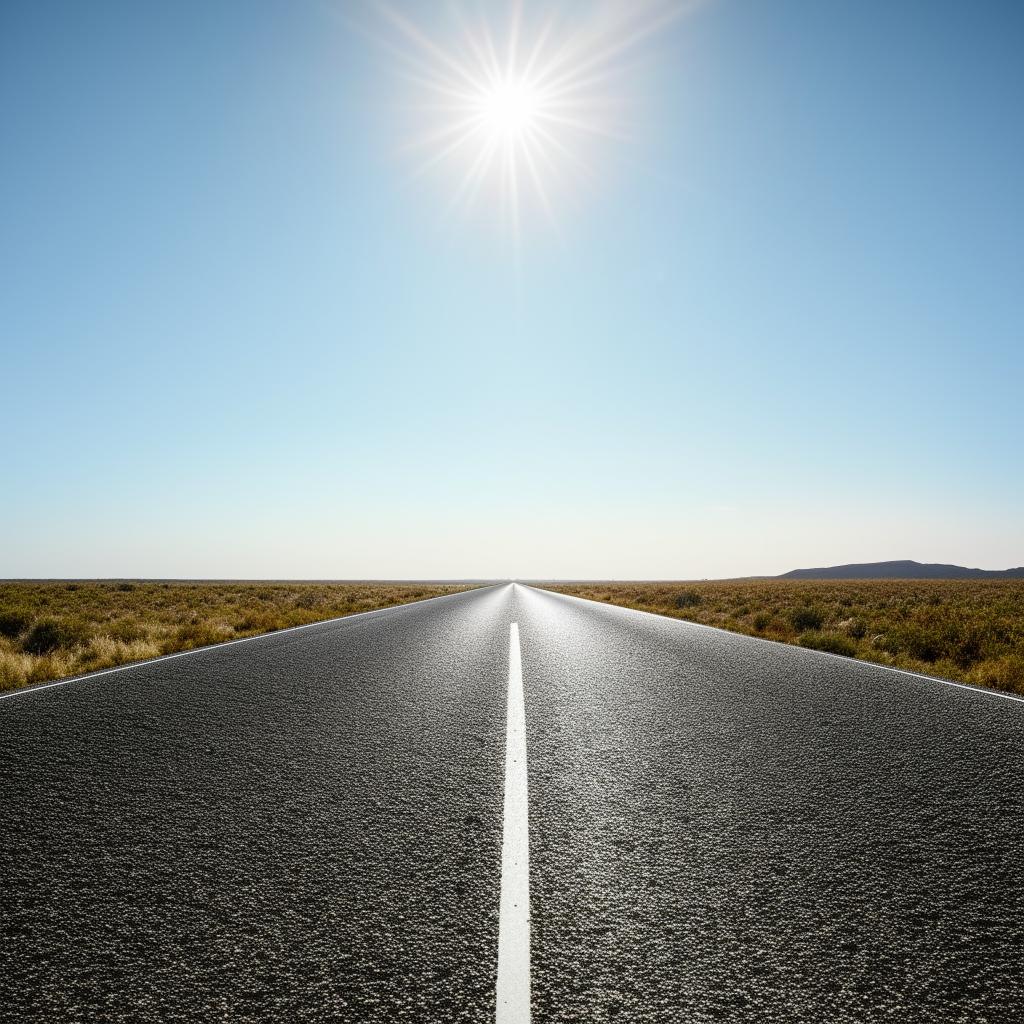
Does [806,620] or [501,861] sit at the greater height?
[501,861]

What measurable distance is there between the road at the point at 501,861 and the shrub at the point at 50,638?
7081 millimetres

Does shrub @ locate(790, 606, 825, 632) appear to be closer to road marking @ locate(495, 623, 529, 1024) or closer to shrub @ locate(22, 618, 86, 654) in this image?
road marking @ locate(495, 623, 529, 1024)

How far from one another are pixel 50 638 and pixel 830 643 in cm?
1560

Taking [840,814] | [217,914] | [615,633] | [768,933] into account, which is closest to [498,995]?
[768,933]

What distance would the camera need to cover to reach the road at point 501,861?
2.04 metres

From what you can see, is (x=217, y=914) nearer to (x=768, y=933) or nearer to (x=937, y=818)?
(x=768, y=933)

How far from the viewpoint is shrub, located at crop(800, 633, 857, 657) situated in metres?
11.2

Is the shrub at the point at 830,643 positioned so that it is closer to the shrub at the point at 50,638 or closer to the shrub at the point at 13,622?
the shrub at the point at 50,638

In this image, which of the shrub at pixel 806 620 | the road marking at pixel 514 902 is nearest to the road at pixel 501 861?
the road marking at pixel 514 902

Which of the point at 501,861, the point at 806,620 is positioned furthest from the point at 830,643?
the point at 501,861

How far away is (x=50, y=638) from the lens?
41.4 feet

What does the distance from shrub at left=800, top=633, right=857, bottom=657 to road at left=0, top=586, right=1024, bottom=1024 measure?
4984 millimetres

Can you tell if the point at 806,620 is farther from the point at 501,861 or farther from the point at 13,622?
the point at 13,622

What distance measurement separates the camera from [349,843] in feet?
10.3
